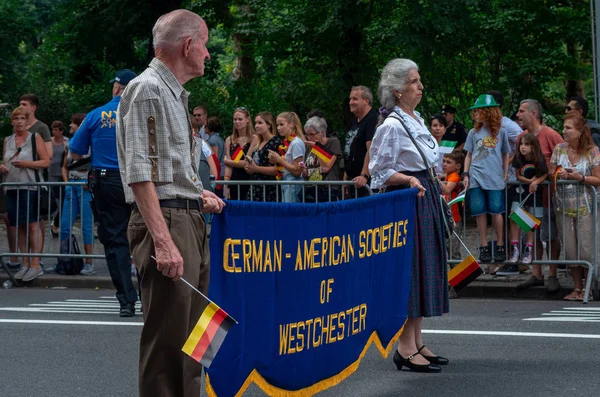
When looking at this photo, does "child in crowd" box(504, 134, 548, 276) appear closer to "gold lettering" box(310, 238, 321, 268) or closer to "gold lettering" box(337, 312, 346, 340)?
"gold lettering" box(337, 312, 346, 340)

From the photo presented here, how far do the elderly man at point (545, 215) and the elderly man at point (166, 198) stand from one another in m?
7.01

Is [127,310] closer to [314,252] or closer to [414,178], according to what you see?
[414,178]

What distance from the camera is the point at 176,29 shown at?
4.89 meters

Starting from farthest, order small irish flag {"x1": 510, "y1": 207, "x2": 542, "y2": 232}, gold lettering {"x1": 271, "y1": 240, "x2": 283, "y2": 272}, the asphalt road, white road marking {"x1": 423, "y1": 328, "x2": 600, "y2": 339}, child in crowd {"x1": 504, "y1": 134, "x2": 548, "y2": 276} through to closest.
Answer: child in crowd {"x1": 504, "y1": 134, "x2": 548, "y2": 276} → small irish flag {"x1": 510, "y1": 207, "x2": 542, "y2": 232} → white road marking {"x1": 423, "y1": 328, "x2": 600, "y2": 339} → the asphalt road → gold lettering {"x1": 271, "y1": 240, "x2": 283, "y2": 272}

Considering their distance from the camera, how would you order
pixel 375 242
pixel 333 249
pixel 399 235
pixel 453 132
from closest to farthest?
pixel 333 249, pixel 375 242, pixel 399 235, pixel 453 132

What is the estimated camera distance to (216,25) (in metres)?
24.3

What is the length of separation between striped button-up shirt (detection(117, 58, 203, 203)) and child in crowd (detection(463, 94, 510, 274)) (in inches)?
282

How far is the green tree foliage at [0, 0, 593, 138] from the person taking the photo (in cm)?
1705

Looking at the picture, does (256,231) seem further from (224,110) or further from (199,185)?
(224,110)

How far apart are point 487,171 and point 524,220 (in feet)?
2.95

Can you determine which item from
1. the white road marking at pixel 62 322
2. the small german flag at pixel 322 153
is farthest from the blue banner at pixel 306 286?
the small german flag at pixel 322 153

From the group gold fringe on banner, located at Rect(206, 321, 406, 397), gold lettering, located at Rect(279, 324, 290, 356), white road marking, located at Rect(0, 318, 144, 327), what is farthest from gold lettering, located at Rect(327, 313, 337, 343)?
white road marking, located at Rect(0, 318, 144, 327)

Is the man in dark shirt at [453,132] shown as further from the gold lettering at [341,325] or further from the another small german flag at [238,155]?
the gold lettering at [341,325]

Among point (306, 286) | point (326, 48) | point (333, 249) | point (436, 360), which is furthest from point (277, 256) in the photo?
point (326, 48)
